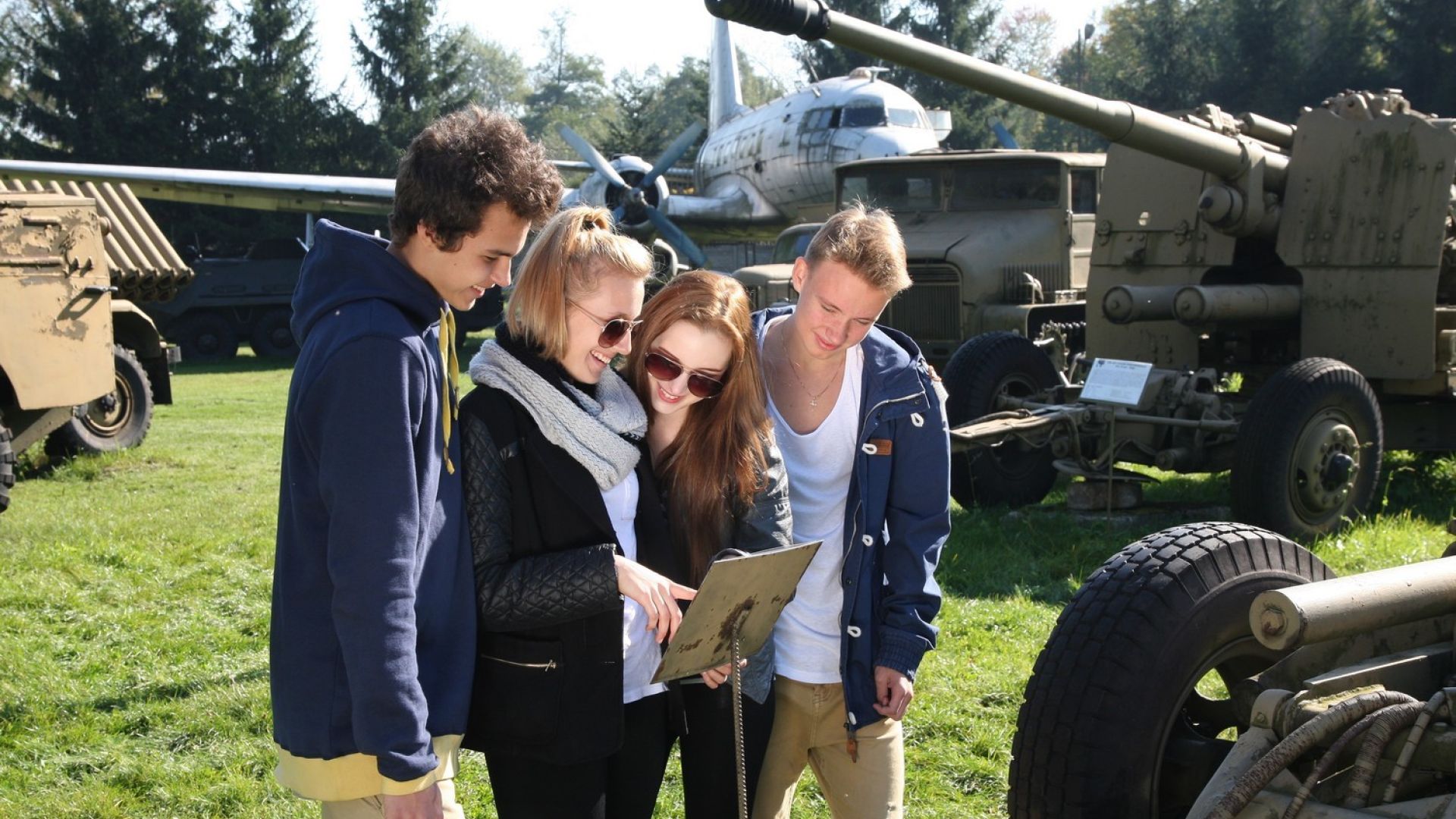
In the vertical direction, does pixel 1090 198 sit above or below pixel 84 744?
above

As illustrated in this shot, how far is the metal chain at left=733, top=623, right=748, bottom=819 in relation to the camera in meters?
2.46

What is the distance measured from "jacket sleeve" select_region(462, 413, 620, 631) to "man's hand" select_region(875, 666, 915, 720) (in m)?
0.69

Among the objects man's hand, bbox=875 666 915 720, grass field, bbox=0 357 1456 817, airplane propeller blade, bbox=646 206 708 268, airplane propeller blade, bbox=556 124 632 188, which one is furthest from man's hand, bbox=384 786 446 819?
airplane propeller blade, bbox=556 124 632 188

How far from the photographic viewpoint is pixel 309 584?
2.15m

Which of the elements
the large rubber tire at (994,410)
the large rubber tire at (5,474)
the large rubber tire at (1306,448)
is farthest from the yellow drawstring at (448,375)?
the large rubber tire at (5,474)

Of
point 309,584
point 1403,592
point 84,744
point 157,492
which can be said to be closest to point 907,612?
point 1403,592

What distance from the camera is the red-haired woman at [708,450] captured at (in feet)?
8.50

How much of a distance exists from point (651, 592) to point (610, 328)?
0.46 m

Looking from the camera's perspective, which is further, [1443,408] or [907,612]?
[1443,408]

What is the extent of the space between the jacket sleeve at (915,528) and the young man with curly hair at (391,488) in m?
0.92

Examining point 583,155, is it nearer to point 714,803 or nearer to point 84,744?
point 84,744

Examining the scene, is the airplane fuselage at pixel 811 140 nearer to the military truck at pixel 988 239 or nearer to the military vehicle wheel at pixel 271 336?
the military vehicle wheel at pixel 271 336

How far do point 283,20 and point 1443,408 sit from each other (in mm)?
35781

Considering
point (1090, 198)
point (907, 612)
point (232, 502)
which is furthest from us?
point (1090, 198)
